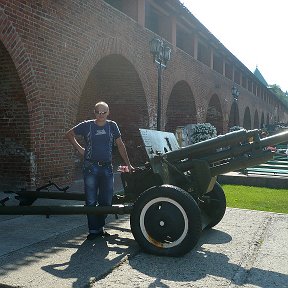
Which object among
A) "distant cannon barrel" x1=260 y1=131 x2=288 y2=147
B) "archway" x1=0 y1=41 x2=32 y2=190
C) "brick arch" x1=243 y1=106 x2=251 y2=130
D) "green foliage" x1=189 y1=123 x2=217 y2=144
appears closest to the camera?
A: "distant cannon barrel" x1=260 y1=131 x2=288 y2=147

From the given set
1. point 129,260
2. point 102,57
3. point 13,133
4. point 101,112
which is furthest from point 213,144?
point 102,57

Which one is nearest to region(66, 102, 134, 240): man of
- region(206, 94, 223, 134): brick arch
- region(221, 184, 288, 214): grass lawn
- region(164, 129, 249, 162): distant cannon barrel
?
region(164, 129, 249, 162): distant cannon barrel

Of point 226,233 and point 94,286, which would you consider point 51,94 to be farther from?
point 94,286

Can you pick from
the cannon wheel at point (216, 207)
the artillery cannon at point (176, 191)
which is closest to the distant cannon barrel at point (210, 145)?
the artillery cannon at point (176, 191)

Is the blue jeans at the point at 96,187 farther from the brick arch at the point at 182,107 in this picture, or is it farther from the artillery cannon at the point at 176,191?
the brick arch at the point at 182,107

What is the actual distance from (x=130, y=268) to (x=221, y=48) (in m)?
17.3

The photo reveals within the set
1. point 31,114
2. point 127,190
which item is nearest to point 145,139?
point 127,190

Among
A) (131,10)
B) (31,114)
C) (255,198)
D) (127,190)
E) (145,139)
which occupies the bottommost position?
(255,198)

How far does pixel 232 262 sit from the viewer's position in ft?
11.2

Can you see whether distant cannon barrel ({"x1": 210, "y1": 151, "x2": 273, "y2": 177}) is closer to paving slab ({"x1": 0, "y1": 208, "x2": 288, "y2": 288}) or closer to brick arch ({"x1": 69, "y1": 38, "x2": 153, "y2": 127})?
paving slab ({"x1": 0, "y1": 208, "x2": 288, "y2": 288})

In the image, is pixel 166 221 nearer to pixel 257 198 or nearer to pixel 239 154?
pixel 239 154

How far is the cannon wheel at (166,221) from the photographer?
3445 mm

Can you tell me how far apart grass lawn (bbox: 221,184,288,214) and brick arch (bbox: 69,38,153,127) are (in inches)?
149

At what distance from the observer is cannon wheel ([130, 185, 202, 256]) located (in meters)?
3.45
